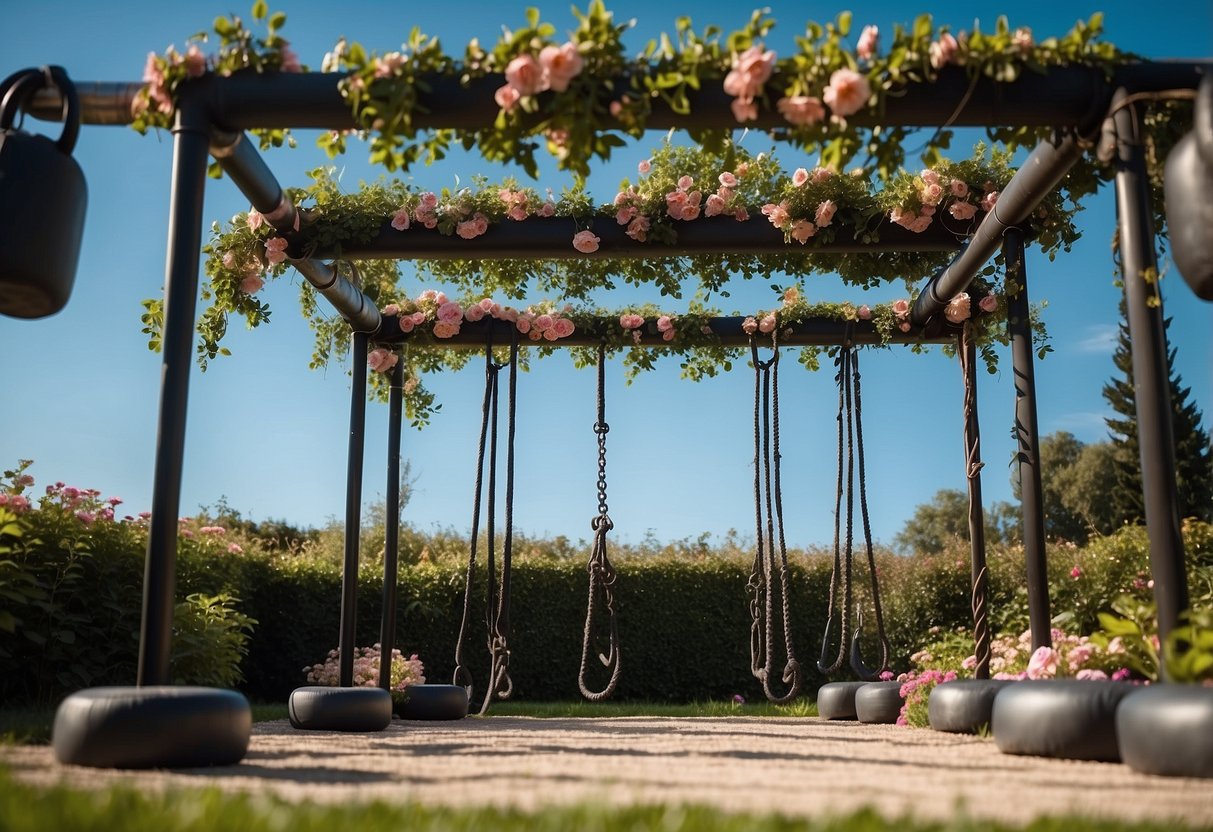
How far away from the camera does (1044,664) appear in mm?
3998

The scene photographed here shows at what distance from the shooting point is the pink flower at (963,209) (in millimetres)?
4863

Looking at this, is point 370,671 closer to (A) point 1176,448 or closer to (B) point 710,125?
(B) point 710,125

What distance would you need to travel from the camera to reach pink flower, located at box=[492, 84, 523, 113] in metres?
3.35

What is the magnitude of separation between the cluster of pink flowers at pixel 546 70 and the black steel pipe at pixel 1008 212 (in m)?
1.68

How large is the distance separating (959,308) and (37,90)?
4.19m

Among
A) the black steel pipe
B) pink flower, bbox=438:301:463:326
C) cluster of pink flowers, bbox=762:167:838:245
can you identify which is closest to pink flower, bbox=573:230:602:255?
cluster of pink flowers, bbox=762:167:838:245

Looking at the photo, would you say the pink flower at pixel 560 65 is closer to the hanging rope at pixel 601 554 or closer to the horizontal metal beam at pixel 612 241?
the horizontal metal beam at pixel 612 241

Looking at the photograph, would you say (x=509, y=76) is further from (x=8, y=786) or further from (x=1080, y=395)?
(x=1080, y=395)

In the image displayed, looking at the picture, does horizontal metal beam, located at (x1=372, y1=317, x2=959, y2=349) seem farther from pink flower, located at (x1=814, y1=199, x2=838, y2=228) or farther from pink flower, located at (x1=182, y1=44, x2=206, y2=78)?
pink flower, located at (x1=182, y1=44, x2=206, y2=78)

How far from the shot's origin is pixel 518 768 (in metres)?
2.81

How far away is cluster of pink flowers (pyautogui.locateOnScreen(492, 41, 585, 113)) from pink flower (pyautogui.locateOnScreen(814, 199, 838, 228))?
190 cm

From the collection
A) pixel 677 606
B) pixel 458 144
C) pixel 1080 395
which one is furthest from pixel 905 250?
pixel 1080 395

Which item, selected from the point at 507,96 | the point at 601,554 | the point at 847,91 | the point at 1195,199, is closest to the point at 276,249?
the point at 507,96

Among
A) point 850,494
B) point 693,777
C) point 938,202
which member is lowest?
point 693,777
